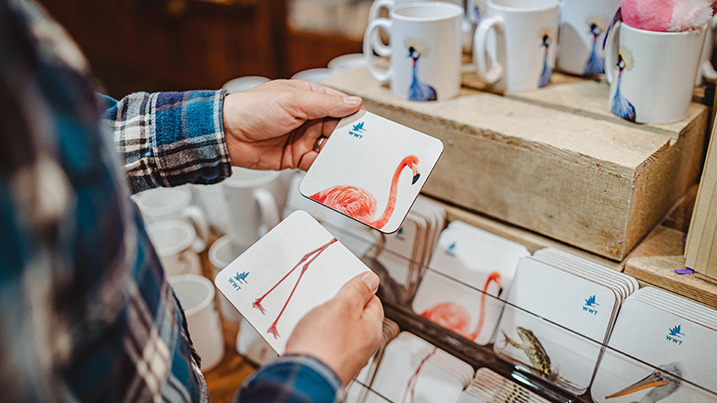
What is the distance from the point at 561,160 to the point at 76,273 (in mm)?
803

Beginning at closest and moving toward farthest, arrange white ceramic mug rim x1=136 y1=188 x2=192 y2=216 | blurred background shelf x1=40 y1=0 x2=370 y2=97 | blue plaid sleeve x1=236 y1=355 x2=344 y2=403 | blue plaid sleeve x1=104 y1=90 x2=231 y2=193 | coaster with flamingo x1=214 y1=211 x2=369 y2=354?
blue plaid sleeve x1=236 y1=355 x2=344 y2=403
coaster with flamingo x1=214 y1=211 x2=369 y2=354
blue plaid sleeve x1=104 y1=90 x2=231 y2=193
white ceramic mug rim x1=136 y1=188 x2=192 y2=216
blurred background shelf x1=40 y1=0 x2=370 y2=97

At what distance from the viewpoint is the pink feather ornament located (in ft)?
2.80

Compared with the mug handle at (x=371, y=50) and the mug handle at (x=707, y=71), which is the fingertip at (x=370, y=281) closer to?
the mug handle at (x=371, y=50)

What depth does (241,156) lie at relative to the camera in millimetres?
1042

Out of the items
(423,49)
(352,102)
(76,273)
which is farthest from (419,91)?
(76,273)

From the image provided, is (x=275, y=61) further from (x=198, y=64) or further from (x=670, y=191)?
(x=670, y=191)

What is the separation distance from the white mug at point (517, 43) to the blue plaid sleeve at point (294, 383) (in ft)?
2.55

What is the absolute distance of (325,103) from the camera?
3.23 ft

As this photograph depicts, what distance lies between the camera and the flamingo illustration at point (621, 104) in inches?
37.8

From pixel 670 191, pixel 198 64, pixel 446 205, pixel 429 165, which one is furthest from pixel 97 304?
pixel 198 64

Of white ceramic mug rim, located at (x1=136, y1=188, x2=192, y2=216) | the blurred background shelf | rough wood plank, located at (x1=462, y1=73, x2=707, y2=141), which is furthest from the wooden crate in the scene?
the blurred background shelf

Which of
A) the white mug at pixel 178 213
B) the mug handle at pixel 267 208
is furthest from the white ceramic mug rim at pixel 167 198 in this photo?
the mug handle at pixel 267 208

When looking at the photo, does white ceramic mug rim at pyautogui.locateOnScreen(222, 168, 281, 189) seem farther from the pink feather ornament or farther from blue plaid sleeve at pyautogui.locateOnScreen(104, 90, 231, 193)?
the pink feather ornament

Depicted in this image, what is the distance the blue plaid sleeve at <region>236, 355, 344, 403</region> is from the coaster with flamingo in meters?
0.24
